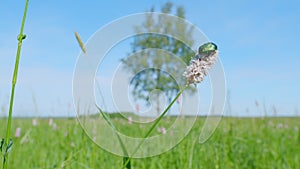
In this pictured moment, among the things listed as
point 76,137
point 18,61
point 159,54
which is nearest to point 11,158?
point 76,137

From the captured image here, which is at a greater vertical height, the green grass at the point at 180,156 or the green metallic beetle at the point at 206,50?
the green metallic beetle at the point at 206,50

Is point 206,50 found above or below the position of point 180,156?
above

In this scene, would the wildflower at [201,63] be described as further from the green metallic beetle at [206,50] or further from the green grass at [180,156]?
the green grass at [180,156]

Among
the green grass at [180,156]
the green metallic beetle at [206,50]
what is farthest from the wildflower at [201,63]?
the green grass at [180,156]

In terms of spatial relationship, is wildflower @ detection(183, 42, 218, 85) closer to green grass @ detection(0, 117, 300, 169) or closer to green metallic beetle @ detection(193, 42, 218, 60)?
green metallic beetle @ detection(193, 42, 218, 60)

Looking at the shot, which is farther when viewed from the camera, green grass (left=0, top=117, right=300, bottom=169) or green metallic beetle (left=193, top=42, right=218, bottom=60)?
green grass (left=0, top=117, right=300, bottom=169)

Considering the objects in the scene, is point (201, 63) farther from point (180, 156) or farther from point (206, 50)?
point (180, 156)

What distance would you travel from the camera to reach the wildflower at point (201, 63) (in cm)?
46

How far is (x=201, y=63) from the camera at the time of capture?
0.47 metres

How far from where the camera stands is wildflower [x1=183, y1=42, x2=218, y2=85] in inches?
18.0

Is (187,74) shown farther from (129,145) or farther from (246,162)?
(246,162)

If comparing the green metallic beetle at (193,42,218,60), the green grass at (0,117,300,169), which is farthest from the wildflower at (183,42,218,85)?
the green grass at (0,117,300,169)

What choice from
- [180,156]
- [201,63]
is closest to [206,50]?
[201,63]

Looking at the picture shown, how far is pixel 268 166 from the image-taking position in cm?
186
